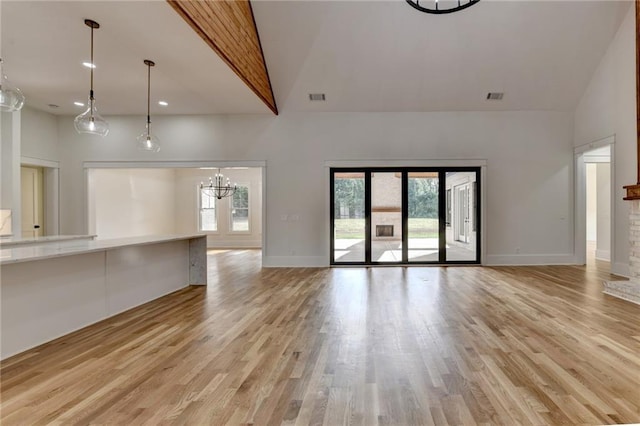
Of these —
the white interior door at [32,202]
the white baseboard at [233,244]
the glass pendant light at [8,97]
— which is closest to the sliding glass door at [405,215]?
the white baseboard at [233,244]

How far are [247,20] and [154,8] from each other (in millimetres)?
2382

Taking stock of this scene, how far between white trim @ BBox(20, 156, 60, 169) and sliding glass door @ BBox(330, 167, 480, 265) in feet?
21.1

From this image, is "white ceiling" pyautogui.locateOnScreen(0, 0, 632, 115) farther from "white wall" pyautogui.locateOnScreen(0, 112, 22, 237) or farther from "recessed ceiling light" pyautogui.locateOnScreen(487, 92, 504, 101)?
"white wall" pyautogui.locateOnScreen(0, 112, 22, 237)

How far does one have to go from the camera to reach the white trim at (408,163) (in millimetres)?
7715

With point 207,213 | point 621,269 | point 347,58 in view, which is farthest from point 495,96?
point 207,213

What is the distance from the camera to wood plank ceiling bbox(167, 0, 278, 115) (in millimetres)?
3744

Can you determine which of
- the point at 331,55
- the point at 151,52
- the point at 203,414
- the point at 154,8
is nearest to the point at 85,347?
the point at 203,414

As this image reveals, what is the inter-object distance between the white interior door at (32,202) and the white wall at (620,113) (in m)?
11.9

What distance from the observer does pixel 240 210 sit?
41.7 feet

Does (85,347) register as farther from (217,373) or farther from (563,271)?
(563,271)

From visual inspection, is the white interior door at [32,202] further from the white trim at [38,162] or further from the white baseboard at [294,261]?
the white baseboard at [294,261]

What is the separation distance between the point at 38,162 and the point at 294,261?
6041mm

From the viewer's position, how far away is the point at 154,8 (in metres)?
3.38

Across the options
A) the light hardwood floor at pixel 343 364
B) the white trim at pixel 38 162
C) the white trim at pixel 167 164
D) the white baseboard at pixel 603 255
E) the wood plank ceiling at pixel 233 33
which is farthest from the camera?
the white baseboard at pixel 603 255
